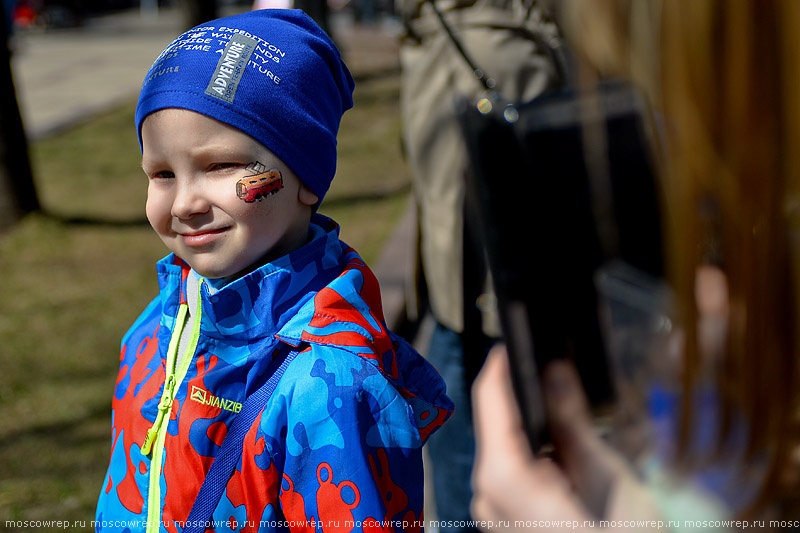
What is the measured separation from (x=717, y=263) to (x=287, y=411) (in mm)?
801

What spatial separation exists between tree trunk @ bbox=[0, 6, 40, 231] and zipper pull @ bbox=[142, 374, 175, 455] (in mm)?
4649

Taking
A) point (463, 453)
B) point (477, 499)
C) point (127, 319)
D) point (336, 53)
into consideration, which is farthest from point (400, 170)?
point (477, 499)

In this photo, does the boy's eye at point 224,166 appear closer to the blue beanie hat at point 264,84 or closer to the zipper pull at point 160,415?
the blue beanie hat at point 264,84

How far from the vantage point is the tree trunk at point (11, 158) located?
17.2ft

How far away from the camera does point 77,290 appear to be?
4633 mm

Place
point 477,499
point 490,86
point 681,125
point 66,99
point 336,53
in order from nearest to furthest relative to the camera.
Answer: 1. point 681,125
2. point 477,499
3. point 336,53
4. point 490,86
5. point 66,99

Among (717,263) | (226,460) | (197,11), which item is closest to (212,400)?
(226,460)

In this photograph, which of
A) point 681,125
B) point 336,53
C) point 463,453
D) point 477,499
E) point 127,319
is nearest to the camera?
point 681,125

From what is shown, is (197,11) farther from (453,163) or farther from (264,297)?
(264,297)

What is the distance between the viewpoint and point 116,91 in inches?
473

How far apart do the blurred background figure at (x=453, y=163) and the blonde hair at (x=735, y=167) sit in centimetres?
93

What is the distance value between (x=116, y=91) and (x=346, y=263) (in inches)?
461

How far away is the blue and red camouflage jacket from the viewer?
127cm

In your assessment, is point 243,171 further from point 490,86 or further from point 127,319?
point 127,319
